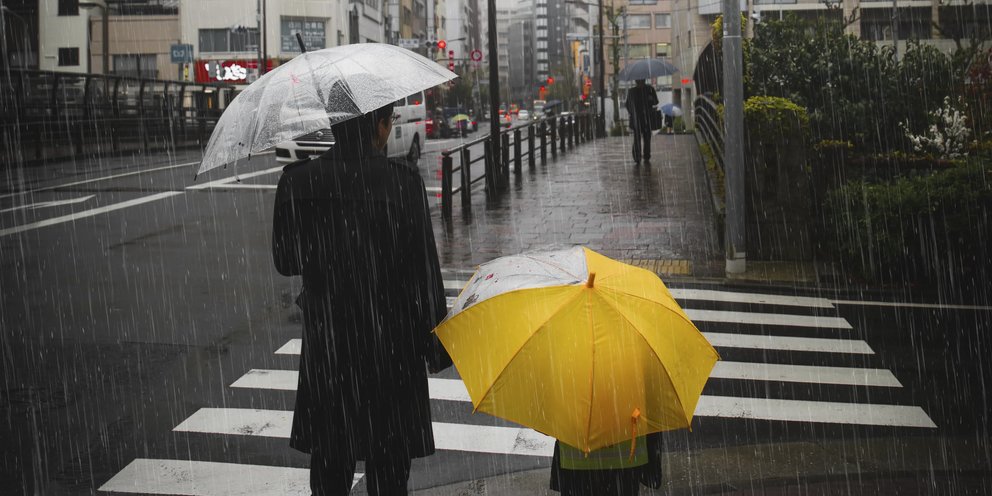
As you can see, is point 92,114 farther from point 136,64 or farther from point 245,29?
point 136,64

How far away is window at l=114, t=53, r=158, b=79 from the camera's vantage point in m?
60.2

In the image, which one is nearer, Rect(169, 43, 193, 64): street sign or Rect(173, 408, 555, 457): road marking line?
Rect(173, 408, 555, 457): road marking line

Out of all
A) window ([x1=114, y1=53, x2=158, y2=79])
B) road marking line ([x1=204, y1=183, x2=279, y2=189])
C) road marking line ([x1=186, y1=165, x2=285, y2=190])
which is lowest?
road marking line ([x1=204, y1=183, x2=279, y2=189])

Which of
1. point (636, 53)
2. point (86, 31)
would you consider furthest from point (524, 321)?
point (636, 53)

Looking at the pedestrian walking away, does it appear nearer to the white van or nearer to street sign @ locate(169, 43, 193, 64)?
the white van

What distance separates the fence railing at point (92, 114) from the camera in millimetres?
23141

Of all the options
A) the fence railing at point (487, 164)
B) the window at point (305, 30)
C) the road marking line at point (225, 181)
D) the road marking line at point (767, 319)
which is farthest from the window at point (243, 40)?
the road marking line at point (767, 319)

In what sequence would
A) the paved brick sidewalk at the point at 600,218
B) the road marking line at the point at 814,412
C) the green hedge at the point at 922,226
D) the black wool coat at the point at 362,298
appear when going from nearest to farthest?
the black wool coat at the point at 362,298
the road marking line at the point at 814,412
the green hedge at the point at 922,226
the paved brick sidewalk at the point at 600,218

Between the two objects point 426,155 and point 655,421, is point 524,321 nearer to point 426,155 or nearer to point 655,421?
point 655,421

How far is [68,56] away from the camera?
189ft

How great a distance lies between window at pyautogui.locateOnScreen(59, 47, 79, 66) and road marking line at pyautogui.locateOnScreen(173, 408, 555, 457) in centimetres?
5813

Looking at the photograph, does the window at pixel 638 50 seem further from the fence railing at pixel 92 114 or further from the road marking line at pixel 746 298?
the road marking line at pixel 746 298

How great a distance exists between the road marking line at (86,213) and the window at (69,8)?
130ft

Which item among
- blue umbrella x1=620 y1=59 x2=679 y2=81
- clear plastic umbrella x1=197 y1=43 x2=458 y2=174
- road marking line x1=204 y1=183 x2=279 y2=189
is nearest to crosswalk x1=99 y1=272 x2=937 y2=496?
clear plastic umbrella x1=197 y1=43 x2=458 y2=174
